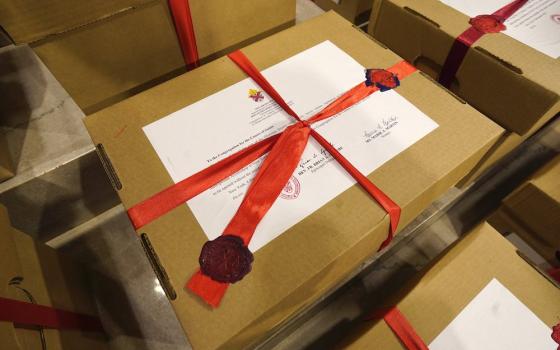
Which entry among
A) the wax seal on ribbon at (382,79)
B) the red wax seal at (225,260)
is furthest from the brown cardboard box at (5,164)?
the wax seal on ribbon at (382,79)

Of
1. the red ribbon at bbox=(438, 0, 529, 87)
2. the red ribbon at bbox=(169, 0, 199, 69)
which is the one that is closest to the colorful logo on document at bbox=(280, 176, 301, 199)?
the red ribbon at bbox=(169, 0, 199, 69)

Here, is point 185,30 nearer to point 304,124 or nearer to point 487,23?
point 304,124

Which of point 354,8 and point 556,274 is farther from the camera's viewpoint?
point 354,8

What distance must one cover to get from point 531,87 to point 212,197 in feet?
2.19

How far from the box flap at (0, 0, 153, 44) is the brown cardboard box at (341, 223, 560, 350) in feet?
2.42

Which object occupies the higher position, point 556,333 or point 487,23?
point 487,23

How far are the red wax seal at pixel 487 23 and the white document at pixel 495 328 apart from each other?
57 cm

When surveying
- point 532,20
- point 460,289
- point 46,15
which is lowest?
point 460,289

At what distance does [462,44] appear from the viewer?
73cm

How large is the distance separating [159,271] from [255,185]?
190mm

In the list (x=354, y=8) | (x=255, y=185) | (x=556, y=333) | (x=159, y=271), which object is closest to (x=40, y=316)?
(x=159, y=271)

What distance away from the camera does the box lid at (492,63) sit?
2.21 ft

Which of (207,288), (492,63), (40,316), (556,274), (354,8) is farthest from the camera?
(354,8)

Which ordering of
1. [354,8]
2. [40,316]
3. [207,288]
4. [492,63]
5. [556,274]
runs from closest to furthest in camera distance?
[207,288] → [40,316] → [492,63] → [556,274] → [354,8]
